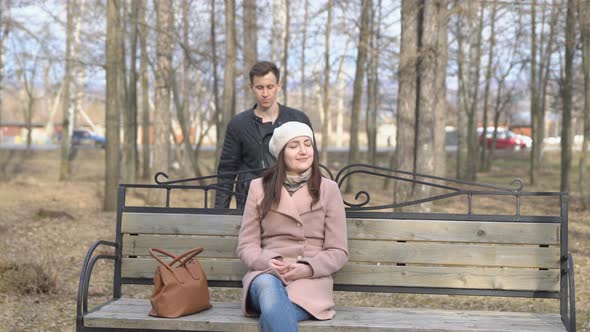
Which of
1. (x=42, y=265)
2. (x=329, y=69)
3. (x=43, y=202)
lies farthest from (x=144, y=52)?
(x=42, y=265)

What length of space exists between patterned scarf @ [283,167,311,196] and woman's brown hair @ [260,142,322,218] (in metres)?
0.03

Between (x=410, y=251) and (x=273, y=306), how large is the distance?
1.13 meters

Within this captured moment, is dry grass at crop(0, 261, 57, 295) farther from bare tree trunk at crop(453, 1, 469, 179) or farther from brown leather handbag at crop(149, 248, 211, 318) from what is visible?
bare tree trunk at crop(453, 1, 469, 179)

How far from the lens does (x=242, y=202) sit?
4945 mm

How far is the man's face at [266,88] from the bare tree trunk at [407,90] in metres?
5.74

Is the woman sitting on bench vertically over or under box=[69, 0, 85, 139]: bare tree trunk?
under

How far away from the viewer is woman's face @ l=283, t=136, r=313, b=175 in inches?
160

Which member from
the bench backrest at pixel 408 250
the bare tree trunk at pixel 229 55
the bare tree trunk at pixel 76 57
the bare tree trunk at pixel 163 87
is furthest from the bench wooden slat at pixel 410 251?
the bare tree trunk at pixel 76 57

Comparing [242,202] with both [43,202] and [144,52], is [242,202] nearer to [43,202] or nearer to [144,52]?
[43,202]

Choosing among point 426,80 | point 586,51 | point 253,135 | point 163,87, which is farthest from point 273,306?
point 163,87

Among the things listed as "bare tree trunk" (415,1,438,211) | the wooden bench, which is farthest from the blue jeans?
"bare tree trunk" (415,1,438,211)

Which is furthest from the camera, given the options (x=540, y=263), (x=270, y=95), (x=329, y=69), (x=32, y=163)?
(x=32, y=163)

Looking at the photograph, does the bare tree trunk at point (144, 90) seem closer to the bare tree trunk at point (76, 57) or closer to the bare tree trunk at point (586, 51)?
the bare tree trunk at point (76, 57)

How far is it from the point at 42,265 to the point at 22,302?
0.56 metres
